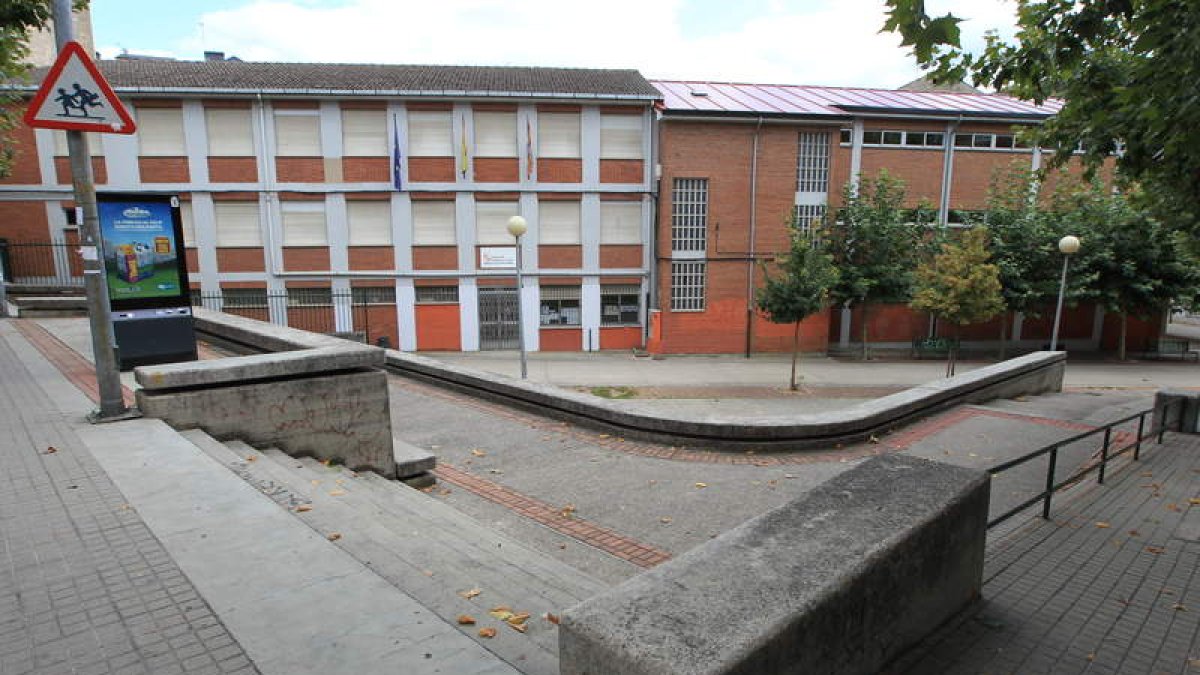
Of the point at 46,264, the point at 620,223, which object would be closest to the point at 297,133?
the point at 46,264

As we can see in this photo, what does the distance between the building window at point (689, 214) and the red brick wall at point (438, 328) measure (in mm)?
8961

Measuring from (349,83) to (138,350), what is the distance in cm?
1850

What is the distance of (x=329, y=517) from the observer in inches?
168

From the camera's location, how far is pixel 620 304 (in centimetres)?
2609

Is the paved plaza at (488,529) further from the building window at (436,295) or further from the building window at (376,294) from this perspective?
the building window at (436,295)

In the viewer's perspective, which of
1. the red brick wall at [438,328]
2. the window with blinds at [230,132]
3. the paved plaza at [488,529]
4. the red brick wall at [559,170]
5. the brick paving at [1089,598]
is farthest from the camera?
the red brick wall at [438,328]

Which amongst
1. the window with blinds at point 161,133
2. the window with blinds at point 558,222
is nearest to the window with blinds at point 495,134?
the window with blinds at point 558,222

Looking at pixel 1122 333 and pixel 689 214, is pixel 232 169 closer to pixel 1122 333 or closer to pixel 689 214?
pixel 689 214

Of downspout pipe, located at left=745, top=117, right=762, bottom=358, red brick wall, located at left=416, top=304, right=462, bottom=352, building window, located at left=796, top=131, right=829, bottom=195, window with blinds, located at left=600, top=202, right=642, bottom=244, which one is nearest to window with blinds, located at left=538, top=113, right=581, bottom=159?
window with blinds, located at left=600, top=202, right=642, bottom=244

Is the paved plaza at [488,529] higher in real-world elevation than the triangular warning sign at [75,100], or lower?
lower

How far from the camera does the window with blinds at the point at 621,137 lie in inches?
982

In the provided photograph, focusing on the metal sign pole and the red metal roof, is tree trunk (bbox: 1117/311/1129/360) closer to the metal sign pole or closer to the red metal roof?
the red metal roof

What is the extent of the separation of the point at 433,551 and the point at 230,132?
24398 millimetres

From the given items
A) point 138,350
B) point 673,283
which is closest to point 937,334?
point 673,283
